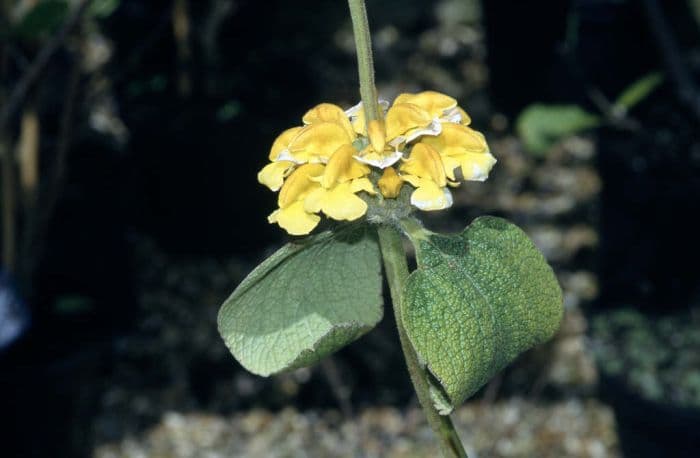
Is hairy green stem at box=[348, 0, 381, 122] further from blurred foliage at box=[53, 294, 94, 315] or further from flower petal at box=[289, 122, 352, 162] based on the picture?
blurred foliage at box=[53, 294, 94, 315]

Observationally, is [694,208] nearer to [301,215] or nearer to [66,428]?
[66,428]

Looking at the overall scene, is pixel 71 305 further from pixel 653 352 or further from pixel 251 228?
pixel 653 352

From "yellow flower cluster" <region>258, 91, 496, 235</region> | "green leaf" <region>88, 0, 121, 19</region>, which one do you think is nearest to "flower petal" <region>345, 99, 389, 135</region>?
"yellow flower cluster" <region>258, 91, 496, 235</region>

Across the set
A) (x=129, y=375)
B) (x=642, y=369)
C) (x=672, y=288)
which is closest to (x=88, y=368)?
(x=129, y=375)

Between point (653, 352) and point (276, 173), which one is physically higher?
point (276, 173)

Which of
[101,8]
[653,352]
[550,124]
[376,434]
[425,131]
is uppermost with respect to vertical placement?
[425,131]

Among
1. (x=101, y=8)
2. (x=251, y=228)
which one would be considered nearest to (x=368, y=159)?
(x=101, y=8)
